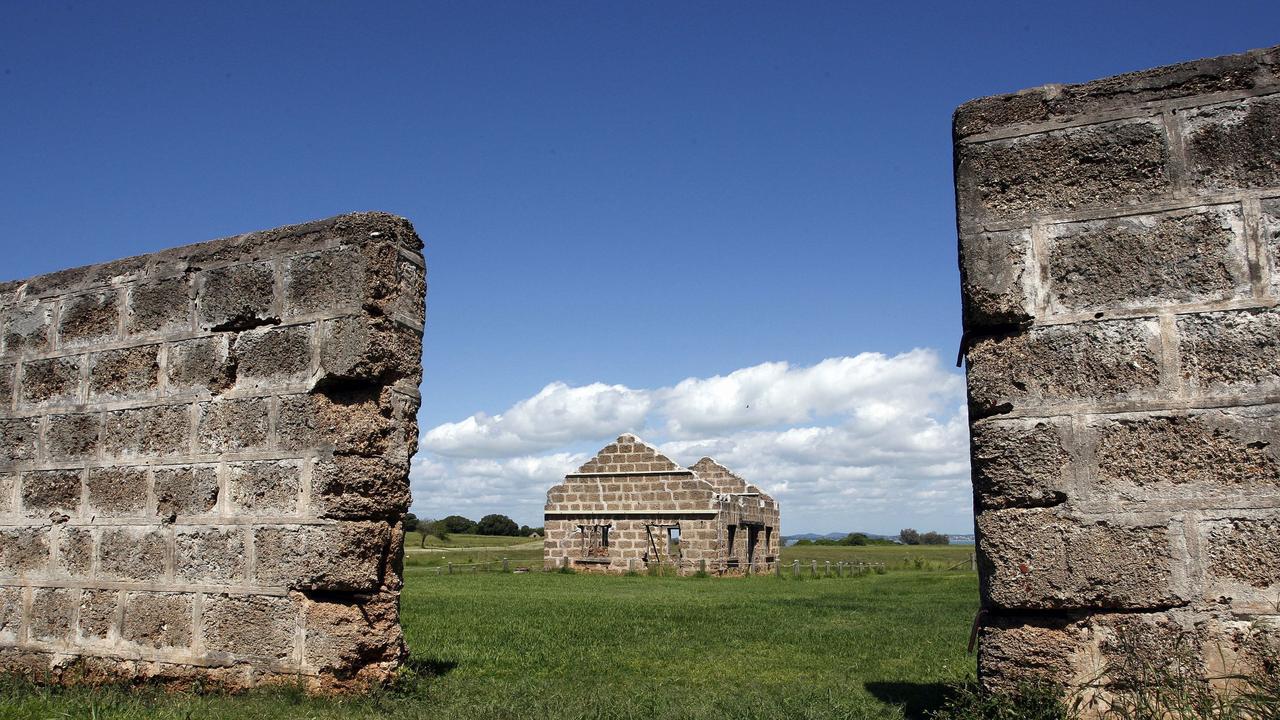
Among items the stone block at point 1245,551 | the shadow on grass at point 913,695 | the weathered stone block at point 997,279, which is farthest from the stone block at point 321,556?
the stone block at point 1245,551

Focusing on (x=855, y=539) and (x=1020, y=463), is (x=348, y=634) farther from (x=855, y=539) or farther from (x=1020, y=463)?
(x=855, y=539)

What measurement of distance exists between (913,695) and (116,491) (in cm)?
520

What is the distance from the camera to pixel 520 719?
4.80 meters

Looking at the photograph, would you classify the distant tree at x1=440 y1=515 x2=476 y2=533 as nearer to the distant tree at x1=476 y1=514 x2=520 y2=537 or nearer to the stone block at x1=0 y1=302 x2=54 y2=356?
the distant tree at x1=476 y1=514 x2=520 y2=537

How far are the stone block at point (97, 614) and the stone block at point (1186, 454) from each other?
5.85 metres

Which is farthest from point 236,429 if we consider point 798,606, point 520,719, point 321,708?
point 798,606

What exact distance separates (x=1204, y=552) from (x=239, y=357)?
5.33 m

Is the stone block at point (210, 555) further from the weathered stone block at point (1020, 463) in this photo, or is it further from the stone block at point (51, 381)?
the weathered stone block at point (1020, 463)

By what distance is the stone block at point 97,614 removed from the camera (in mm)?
6176

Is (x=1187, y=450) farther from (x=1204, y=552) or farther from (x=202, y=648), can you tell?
(x=202, y=648)

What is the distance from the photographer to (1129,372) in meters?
4.03

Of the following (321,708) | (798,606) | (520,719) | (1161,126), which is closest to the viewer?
(1161,126)

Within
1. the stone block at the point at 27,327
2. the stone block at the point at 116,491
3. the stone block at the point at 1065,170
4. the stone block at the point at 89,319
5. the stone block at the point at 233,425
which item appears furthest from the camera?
the stone block at the point at 27,327

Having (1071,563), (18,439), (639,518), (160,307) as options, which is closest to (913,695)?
(1071,563)
